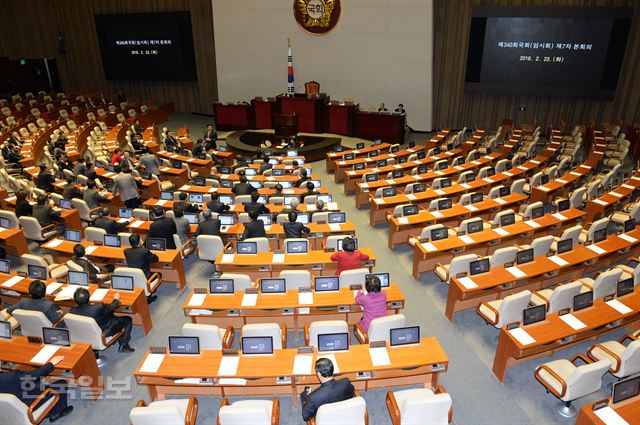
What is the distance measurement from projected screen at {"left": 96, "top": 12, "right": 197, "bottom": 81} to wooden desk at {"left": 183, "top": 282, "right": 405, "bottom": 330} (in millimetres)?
20903

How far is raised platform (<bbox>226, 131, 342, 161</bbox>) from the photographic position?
17.9 metres

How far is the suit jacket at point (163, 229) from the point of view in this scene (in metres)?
9.18

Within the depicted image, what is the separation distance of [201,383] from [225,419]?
0.95 meters

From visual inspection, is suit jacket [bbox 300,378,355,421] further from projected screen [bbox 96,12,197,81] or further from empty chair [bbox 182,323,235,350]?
projected screen [bbox 96,12,197,81]

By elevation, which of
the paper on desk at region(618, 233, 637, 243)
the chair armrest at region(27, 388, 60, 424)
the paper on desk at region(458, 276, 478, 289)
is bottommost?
the chair armrest at region(27, 388, 60, 424)

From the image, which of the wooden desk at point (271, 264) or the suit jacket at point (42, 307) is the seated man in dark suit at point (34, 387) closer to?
the suit jacket at point (42, 307)

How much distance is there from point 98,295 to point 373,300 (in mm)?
4581

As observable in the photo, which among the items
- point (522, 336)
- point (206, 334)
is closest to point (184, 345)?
point (206, 334)

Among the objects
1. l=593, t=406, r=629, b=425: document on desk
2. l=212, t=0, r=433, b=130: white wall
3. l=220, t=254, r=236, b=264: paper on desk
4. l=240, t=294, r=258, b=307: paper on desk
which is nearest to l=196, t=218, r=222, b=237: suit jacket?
l=220, t=254, r=236, b=264: paper on desk

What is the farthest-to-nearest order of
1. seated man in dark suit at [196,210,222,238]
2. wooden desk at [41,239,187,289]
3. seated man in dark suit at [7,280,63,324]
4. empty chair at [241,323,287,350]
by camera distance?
seated man in dark suit at [196,210,222,238]
wooden desk at [41,239,187,289]
seated man in dark suit at [7,280,63,324]
empty chair at [241,323,287,350]

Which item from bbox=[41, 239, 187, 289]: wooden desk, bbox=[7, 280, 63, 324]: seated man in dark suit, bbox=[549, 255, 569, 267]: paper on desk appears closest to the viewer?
bbox=[7, 280, 63, 324]: seated man in dark suit

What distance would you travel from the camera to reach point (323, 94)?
21.0 m

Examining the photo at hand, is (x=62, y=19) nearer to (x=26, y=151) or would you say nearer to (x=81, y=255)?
(x=26, y=151)

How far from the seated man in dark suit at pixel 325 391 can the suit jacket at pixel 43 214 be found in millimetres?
8541
